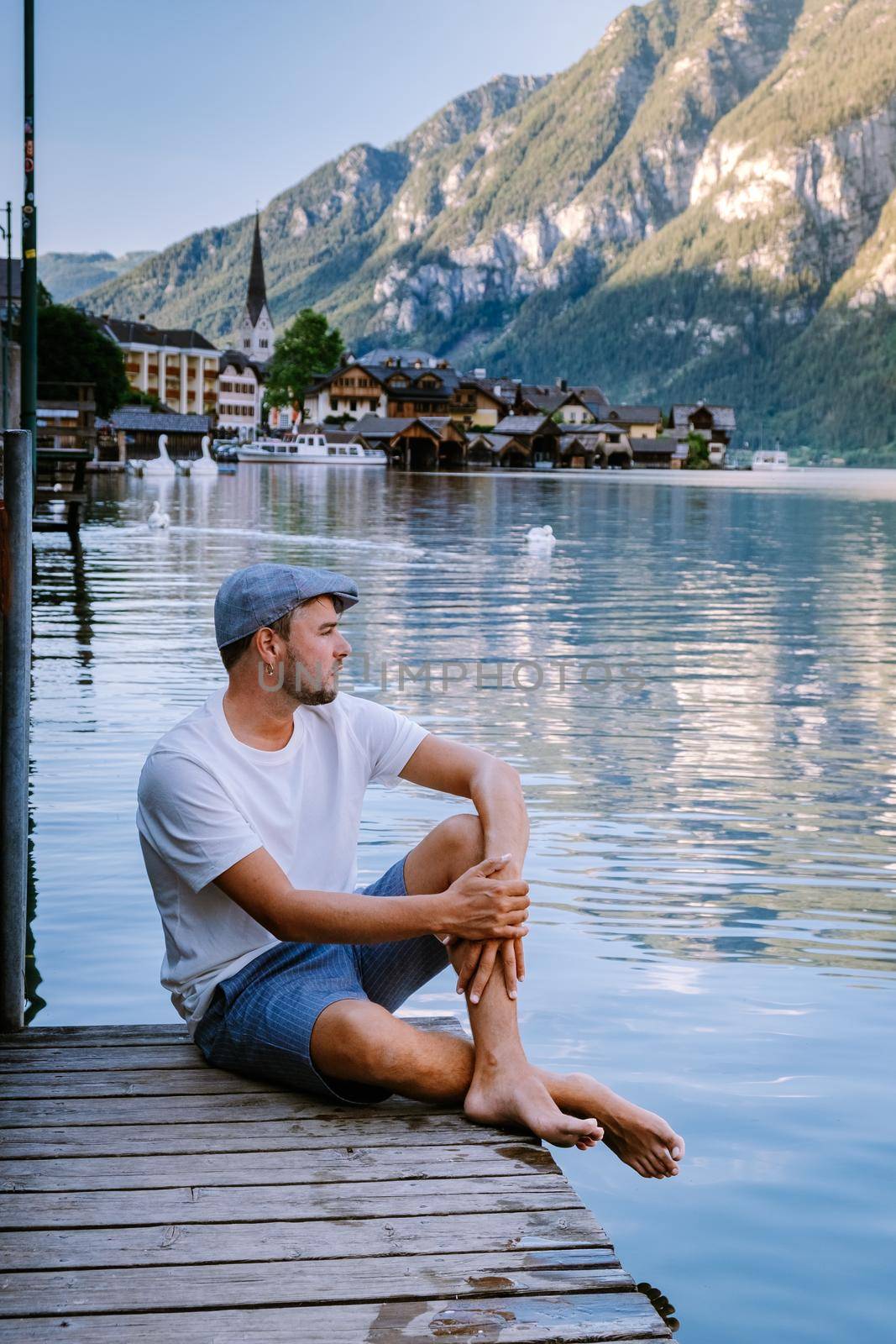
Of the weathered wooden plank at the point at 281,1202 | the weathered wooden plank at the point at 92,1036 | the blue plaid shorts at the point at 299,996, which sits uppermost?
the blue plaid shorts at the point at 299,996

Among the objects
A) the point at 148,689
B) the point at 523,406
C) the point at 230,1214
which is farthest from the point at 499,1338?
the point at 523,406

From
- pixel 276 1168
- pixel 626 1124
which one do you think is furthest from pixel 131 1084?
pixel 626 1124

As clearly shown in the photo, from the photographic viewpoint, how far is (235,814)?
3.82 metres

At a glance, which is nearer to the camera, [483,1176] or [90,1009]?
[483,1176]

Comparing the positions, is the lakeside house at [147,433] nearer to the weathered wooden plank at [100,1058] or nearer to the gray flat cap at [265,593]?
the weathered wooden plank at [100,1058]

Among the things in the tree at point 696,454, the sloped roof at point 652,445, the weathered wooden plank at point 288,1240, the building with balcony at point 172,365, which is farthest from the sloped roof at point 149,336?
the weathered wooden plank at point 288,1240

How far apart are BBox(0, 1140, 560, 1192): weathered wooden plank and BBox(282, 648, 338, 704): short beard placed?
1078 mm

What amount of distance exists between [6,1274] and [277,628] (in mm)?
1651

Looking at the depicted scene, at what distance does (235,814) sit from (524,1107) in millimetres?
973

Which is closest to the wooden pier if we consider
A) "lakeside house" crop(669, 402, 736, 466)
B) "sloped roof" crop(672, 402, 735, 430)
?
"lakeside house" crop(669, 402, 736, 466)

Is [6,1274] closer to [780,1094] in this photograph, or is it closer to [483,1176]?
[483,1176]

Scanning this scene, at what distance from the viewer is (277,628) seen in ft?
13.2

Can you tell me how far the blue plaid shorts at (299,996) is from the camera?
3912 millimetres

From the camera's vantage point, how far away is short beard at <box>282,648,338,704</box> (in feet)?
13.0
